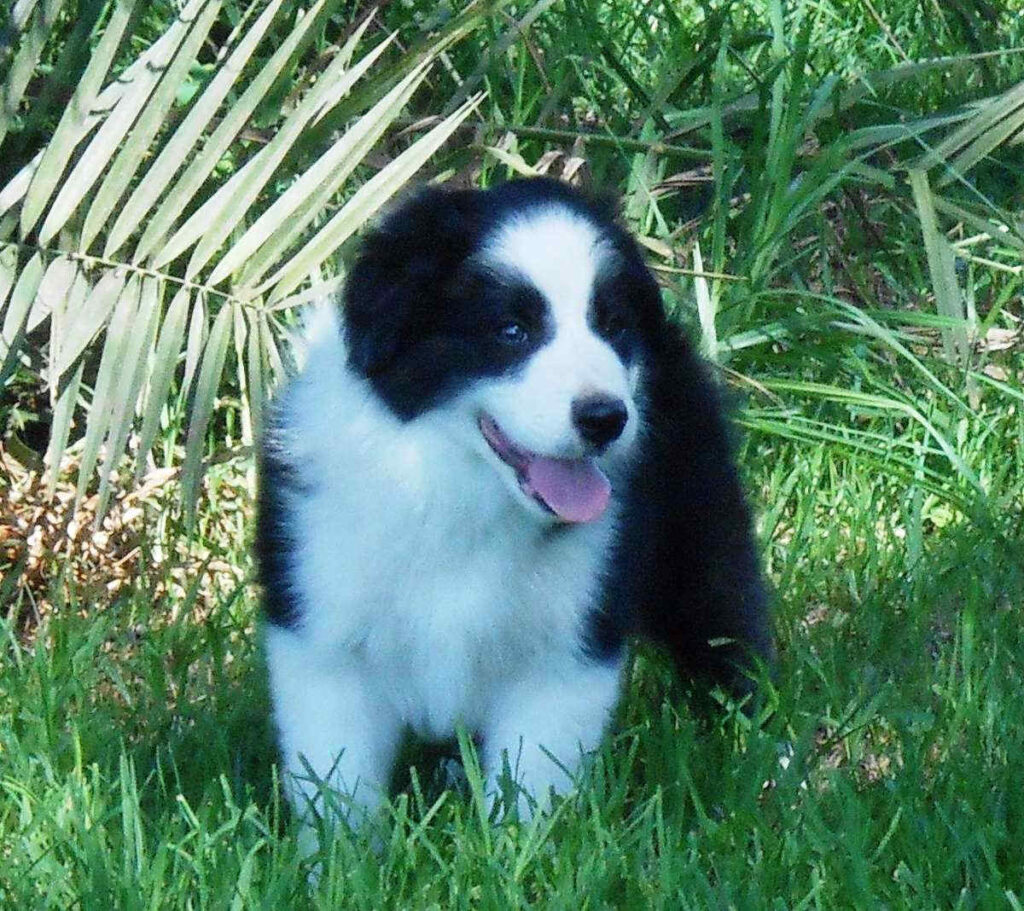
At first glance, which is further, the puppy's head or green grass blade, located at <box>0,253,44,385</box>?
green grass blade, located at <box>0,253,44,385</box>

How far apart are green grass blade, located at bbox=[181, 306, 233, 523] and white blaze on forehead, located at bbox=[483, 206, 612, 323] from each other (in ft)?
3.31

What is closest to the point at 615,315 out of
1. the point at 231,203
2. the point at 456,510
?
the point at 456,510

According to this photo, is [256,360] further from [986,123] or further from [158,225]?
[986,123]

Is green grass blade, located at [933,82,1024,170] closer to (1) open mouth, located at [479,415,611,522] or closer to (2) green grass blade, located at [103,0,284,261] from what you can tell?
(2) green grass blade, located at [103,0,284,261]

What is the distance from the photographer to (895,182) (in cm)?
427

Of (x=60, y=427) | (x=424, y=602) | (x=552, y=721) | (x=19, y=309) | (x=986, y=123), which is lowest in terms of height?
(x=552, y=721)

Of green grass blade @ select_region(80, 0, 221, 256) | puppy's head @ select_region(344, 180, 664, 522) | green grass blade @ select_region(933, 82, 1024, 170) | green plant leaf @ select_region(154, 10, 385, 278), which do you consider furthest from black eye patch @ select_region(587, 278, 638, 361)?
green grass blade @ select_region(933, 82, 1024, 170)

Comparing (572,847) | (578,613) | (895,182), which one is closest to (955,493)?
(895,182)

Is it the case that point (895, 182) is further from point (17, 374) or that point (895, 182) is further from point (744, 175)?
point (17, 374)

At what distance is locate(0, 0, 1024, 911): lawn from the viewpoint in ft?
8.14

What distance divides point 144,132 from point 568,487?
52.5 inches

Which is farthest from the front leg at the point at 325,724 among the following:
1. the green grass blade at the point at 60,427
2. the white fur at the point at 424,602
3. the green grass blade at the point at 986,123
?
the green grass blade at the point at 986,123

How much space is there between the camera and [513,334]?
2.63 meters

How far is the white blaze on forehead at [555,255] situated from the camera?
8.53 ft
